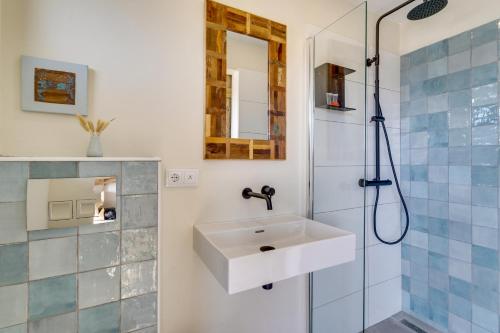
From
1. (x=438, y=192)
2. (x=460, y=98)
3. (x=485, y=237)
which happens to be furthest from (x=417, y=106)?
(x=485, y=237)

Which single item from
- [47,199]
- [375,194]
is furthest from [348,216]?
[47,199]

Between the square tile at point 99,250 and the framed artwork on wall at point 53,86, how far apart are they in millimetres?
563

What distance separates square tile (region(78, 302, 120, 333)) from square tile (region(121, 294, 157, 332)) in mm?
24

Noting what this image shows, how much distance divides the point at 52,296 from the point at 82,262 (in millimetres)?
148

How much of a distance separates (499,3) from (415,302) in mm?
2372

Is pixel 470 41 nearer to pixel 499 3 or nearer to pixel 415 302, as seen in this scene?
pixel 499 3

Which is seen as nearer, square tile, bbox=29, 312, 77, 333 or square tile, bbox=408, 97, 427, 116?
square tile, bbox=29, 312, 77, 333

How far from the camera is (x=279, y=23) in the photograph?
161 cm

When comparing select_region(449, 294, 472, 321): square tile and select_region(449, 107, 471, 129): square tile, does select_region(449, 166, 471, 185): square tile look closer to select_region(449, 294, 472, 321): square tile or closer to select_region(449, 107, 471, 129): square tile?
select_region(449, 107, 471, 129): square tile

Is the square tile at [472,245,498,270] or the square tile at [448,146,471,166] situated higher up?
the square tile at [448,146,471,166]

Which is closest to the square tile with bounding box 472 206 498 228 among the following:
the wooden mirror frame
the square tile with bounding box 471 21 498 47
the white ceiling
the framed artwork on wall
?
the square tile with bounding box 471 21 498 47

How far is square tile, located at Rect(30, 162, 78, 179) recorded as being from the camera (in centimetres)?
91

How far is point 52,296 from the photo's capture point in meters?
0.93

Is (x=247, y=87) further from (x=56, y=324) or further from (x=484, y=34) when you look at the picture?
(x=484, y=34)
